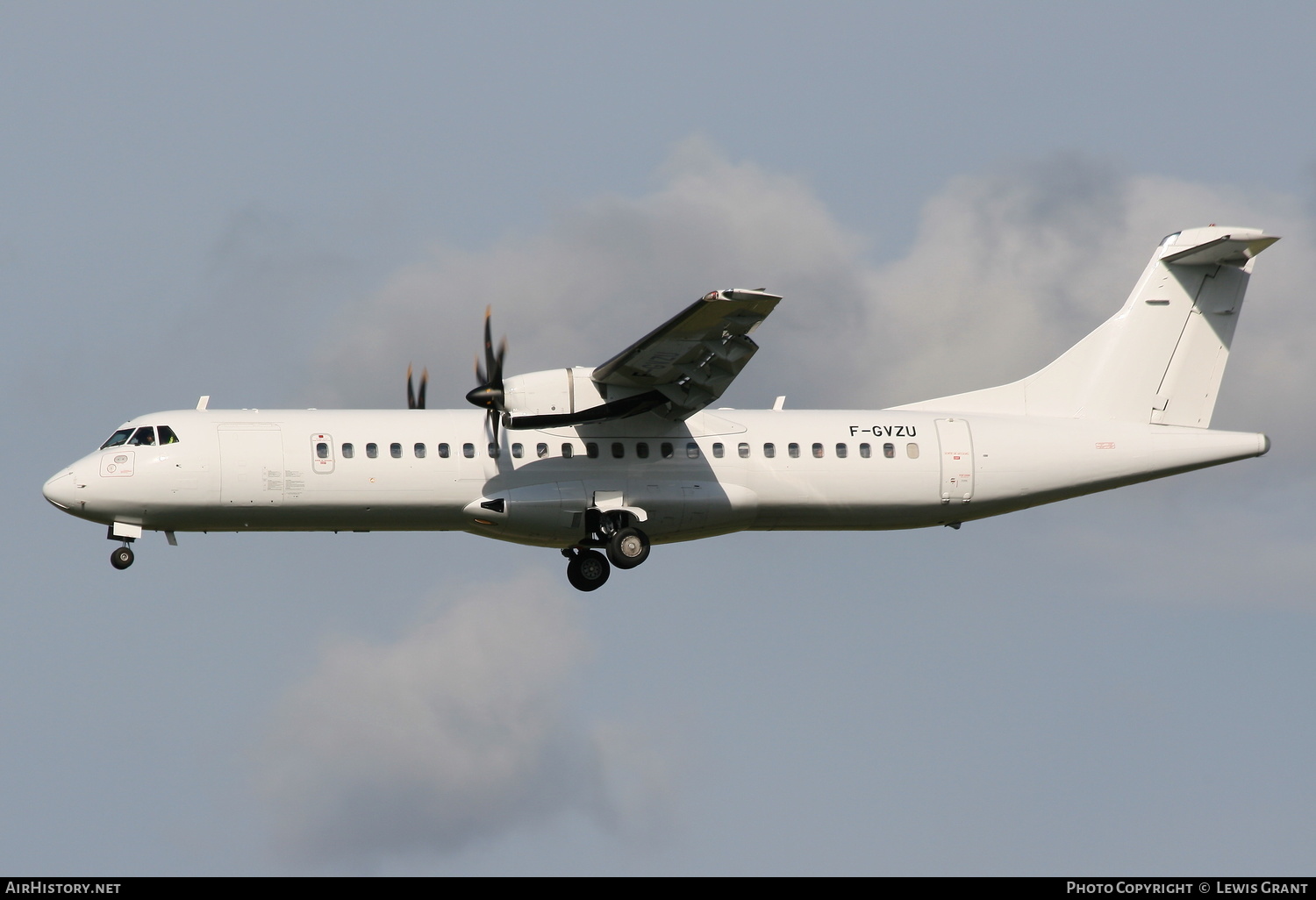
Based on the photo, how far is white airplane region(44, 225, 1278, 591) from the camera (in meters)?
26.2

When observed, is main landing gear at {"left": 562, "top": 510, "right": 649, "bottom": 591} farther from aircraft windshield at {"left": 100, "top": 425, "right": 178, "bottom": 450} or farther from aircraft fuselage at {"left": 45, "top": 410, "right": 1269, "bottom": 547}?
aircraft windshield at {"left": 100, "top": 425, "right": 178, "bottom": 450}

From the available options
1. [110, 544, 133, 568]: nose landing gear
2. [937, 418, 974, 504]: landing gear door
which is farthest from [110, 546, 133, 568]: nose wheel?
[937, 418, 974, 504]: landing gear door

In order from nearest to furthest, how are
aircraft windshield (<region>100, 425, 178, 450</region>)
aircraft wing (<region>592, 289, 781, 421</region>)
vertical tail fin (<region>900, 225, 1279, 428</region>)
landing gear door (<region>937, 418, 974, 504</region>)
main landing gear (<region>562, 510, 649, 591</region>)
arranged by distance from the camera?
aircraft wing (<region>592, 289, 781, 421</region>) < aircraft windshield (<region>100, 425, 178, 450</region>) < main landing gear (<region>562, 510, 649, 591</region>) < landing gear door (<region>937, 418, 974, 504</region>) < vertical tail fin (<region>900, 225, 1279, 428</region>)

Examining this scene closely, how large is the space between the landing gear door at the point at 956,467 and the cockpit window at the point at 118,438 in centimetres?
1318

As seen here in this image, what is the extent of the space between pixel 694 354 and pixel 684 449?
7.19 feet

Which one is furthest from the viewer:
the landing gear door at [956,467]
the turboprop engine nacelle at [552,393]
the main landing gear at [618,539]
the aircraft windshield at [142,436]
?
the landing gear door at [956,467]

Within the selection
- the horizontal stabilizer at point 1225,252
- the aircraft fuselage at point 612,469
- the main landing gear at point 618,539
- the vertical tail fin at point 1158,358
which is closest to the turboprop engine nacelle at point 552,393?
the aircraft fuselage at point 612,469

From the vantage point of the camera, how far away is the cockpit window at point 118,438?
87.3 ft

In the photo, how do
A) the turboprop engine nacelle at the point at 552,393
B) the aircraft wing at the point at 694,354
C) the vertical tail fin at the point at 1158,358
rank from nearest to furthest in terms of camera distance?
the aircraft wing at the point at 694,354, the turboprop engine nacelle at the point at 552,393, the vertical tail fin at the point at 1158,358

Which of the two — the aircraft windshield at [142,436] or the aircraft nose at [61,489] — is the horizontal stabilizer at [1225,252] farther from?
the aircraft nose at [61,489]

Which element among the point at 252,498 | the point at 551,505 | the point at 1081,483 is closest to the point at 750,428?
the point at 551,505

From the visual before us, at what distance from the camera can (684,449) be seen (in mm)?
27484

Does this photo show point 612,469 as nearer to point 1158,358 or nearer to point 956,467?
point 956,467

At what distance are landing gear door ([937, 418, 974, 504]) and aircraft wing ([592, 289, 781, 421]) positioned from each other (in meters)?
4.12
